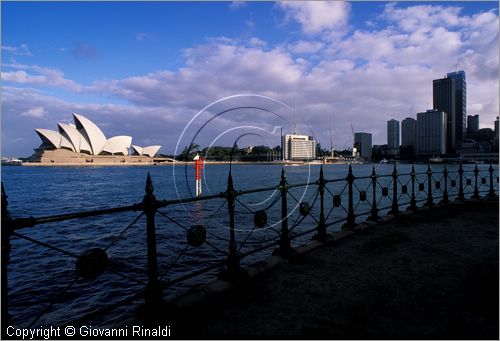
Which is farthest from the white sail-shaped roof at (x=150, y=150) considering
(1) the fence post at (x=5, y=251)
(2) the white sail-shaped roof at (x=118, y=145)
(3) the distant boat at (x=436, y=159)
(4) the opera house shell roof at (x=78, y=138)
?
(1) the fence post at (x=5, y=251)

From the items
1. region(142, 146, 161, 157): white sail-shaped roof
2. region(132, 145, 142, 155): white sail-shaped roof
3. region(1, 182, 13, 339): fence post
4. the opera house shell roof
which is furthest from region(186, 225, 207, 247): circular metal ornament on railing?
region(142, 146, 161, 157): white sail-shaped roof

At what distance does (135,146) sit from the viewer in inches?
5344

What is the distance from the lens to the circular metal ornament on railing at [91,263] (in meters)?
2.91

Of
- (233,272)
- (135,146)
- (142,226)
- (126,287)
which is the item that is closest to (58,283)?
(126,287)

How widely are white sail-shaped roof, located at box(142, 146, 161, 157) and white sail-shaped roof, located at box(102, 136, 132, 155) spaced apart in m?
12.2

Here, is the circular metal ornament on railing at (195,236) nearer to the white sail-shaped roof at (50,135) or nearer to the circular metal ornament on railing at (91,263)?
the circular metal ornament on railing at (91,263)

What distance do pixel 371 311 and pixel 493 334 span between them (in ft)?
3.42

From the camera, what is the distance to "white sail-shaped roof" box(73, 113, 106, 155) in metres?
99.7

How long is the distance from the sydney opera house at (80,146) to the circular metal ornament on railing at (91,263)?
10719cm

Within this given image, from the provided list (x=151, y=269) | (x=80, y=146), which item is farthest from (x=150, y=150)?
(x=151, y=269)

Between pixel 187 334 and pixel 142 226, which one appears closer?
pixel 187 334

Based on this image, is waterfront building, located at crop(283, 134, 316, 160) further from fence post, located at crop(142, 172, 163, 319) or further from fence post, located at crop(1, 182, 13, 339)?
fence post, located at crop(1, 182, 13, 339)

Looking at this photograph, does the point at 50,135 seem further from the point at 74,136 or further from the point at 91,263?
the point at 91,263

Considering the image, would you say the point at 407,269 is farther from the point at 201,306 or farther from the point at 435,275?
the point at 201,306
